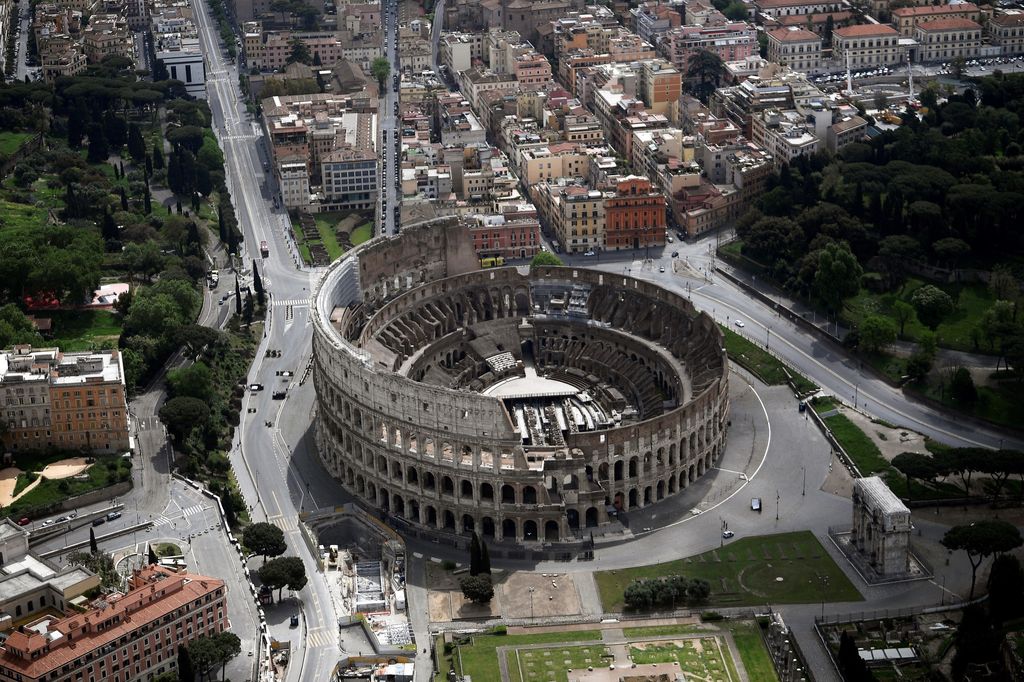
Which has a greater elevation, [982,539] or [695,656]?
[982,539]

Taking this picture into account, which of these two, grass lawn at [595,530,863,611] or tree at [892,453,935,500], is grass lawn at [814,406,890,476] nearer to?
tree at [892,453,935,500]

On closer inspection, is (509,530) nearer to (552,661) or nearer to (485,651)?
(485,651)

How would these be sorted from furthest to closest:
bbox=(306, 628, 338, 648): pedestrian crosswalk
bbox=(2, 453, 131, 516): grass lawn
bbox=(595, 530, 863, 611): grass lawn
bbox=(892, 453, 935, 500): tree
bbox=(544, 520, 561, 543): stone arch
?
bbox=(892, 453, 935, 500): tree
bbox=(544, 520, 561, 543): stone arch
bbox=(2, 453, 131, 516): grass lawn
bbox=(595, 530, 863, 611): grass lawn
bbox=(306, 628, 338, 648): pedestrian crosswalk

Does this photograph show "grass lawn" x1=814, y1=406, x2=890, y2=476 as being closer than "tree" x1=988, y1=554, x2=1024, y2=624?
No

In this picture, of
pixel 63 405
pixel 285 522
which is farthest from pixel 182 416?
pixel 285 522

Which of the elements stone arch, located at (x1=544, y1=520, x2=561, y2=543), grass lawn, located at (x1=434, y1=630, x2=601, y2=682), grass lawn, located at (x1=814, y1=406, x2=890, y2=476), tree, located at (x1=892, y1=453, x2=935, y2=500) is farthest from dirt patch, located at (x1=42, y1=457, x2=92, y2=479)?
tree, located at (x1=892, y1=453, x2=935, y2=500)
